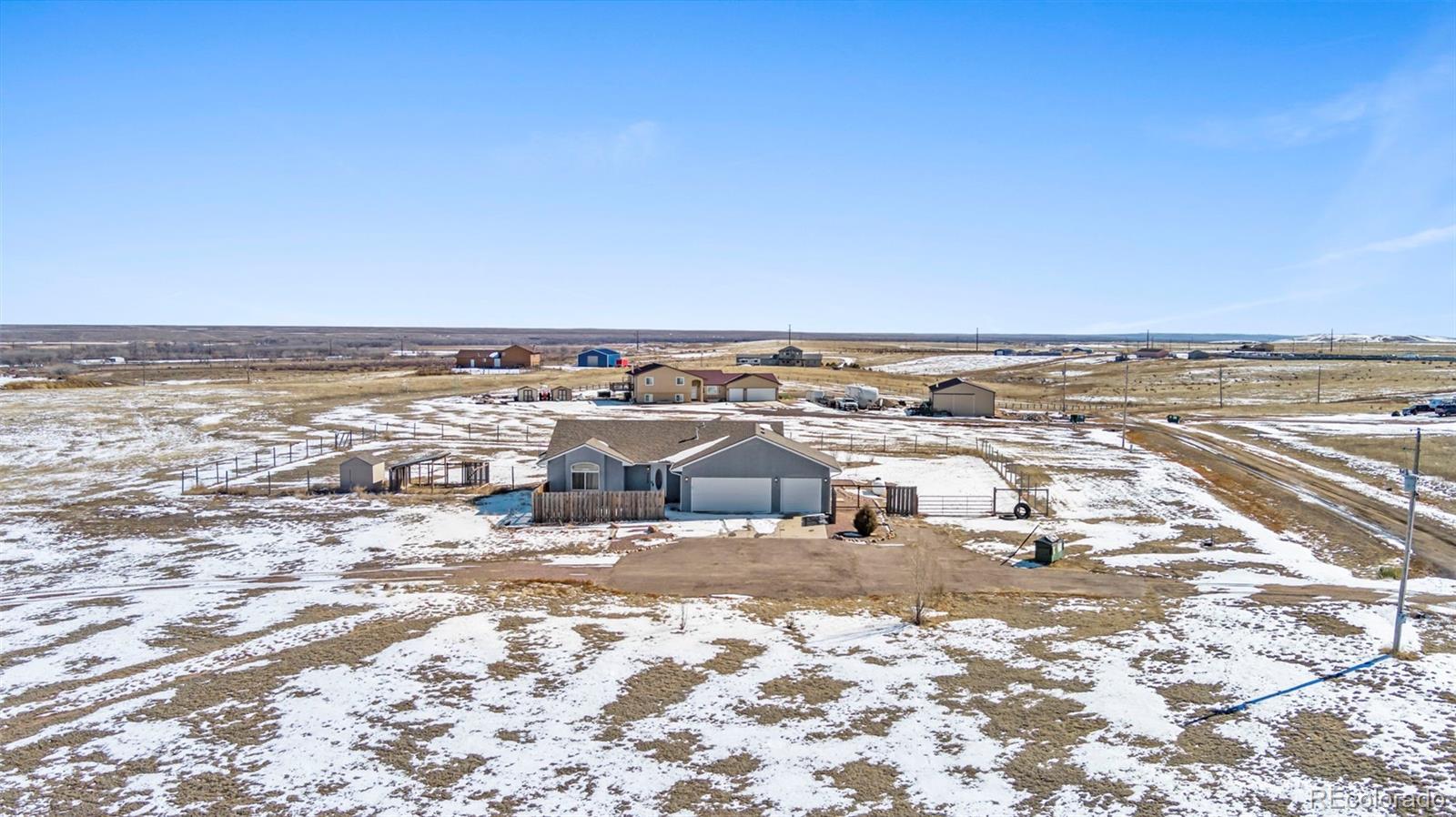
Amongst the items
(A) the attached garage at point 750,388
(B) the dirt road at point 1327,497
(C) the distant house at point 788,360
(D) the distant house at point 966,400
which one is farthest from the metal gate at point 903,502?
(C) the distant house at point 788,360

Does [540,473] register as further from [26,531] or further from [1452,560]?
[1452,560]

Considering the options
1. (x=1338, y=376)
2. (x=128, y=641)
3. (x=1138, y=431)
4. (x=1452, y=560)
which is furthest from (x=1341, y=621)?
(x=1338, y=376)

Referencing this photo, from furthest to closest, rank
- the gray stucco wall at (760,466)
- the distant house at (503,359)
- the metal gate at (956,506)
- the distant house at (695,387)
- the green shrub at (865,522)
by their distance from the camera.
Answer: the distant house at (503,359)
the distant house at (695,387)
the metal gate at (956,506)
the gray stucco wall at (760,466)
the green shrub at (865,522)

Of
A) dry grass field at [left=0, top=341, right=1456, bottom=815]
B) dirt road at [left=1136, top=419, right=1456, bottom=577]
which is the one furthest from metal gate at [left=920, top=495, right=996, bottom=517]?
dirt road at [left=1136, top=419, right=1456, bottom=577]

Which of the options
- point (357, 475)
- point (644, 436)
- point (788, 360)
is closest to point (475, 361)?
point (788, 360)

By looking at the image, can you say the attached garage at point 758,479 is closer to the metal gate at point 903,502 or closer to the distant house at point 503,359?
the metal gate at point 903,502

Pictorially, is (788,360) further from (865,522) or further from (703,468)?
(865,522)
